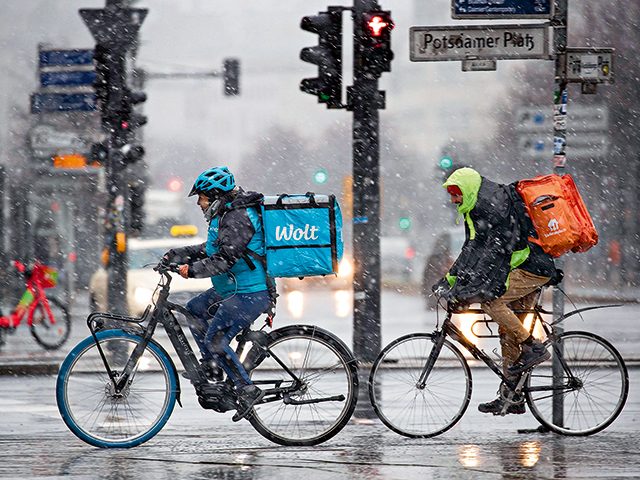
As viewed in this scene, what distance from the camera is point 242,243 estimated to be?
789 cm

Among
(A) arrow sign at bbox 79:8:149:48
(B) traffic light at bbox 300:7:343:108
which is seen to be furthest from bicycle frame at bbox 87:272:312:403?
(A) arrow sign at bbox 79:8:149:48

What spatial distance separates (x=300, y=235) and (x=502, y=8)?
7.82ft

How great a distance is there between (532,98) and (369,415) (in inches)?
1780

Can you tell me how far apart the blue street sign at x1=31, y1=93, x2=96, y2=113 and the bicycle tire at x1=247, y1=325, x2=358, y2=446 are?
23.5 feet

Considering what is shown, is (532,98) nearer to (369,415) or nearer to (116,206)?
(116,206)

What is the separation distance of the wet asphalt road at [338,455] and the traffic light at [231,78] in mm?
19249

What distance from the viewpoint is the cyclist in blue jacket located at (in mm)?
7902

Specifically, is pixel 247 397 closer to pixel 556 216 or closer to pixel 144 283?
pixel 556 216

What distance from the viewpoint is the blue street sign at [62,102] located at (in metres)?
14.6

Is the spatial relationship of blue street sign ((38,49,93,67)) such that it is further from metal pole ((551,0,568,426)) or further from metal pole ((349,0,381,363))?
metal pole ((551,0,568,426))

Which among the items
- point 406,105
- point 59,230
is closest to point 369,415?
point 59,230

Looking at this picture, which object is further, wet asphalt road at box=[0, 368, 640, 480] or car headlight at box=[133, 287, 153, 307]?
car headlight at box=[133, 287, 153, 307]

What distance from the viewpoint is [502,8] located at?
30.0 feet

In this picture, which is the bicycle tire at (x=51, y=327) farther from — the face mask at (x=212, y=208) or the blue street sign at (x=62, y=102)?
the face mask at (x=212, y=208)
